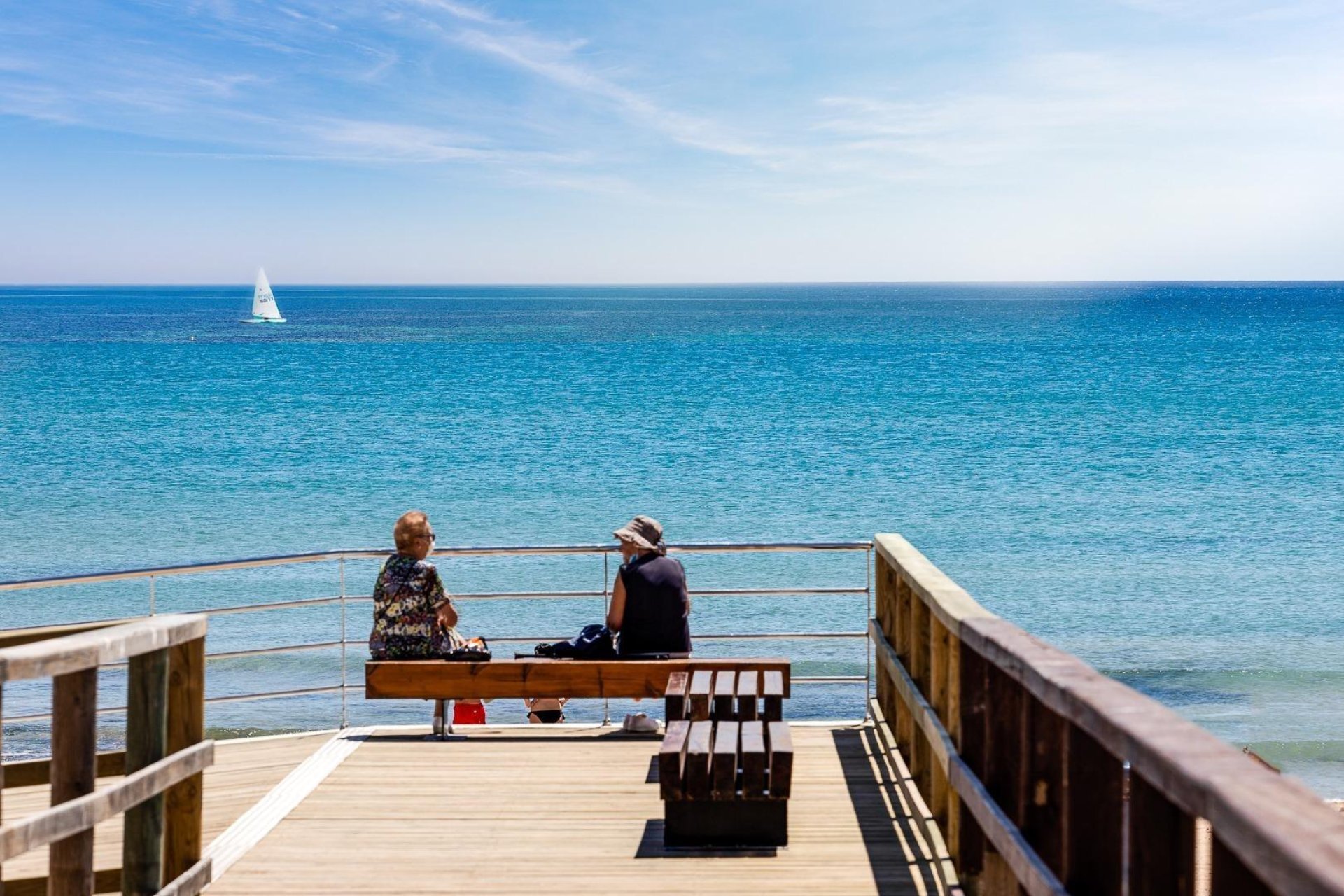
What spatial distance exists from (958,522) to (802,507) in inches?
180

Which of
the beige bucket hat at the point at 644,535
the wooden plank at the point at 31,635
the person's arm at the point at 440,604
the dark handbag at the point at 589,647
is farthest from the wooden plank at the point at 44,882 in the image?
the beige bucket hat at the point at 644,535

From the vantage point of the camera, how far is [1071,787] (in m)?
2.73

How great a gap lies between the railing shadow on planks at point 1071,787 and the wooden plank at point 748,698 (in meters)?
0.90

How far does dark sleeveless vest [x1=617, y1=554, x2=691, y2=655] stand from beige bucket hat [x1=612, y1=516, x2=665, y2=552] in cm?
6

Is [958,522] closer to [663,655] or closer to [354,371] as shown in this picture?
[663,655]

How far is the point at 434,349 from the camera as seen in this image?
10100 centimetres

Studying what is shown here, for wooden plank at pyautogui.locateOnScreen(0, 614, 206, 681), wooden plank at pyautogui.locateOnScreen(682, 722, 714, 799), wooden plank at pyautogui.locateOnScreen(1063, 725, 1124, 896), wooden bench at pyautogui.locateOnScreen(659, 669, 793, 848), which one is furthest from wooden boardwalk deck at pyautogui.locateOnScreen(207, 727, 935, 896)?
wooden plank at pyautogui.locateOnScreen(1063, 725, 1124, 896)

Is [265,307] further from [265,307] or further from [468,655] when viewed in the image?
[468,655]

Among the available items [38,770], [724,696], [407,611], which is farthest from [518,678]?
[38,770]

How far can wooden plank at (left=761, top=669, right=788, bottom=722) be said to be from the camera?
6.21m

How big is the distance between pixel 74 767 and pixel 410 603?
12.0 feet

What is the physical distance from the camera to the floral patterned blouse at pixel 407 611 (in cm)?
712

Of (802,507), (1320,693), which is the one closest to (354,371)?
(802,507)

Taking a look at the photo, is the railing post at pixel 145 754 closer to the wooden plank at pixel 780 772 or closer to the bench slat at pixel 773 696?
the wooden plank at pixel 780 772
